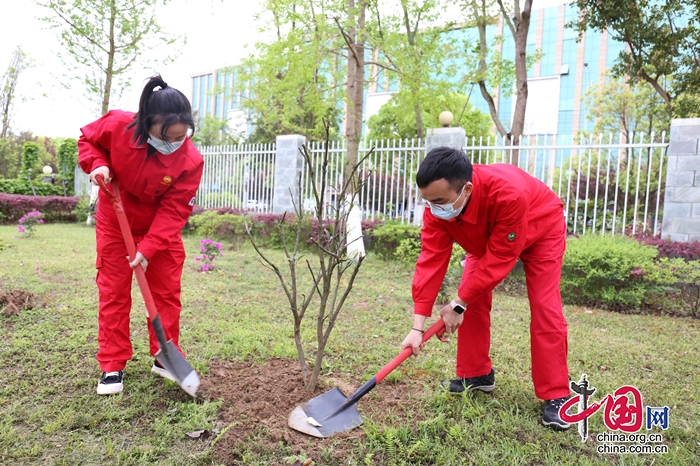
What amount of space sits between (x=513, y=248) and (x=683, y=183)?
534 centimetres

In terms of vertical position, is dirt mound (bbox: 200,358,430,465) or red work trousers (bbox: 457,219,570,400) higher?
red work trousers (bbox: 457,219,570,400)

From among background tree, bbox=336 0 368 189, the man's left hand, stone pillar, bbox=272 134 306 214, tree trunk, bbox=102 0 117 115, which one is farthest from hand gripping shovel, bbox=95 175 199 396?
tree trunk, bbox=102 0 117 115

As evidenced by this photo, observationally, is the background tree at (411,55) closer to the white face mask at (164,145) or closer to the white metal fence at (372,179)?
the white metal fence at (372,179)

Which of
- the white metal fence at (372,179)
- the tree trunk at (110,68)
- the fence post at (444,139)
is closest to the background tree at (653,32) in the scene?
the white metal fence at (372,179)

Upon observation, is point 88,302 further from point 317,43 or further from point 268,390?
point 317,43

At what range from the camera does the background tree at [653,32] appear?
30.0 feet

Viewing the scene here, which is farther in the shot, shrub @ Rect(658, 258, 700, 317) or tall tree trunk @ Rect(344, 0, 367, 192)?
tall tree trunk @ Rect(344, 0, 367, 192)

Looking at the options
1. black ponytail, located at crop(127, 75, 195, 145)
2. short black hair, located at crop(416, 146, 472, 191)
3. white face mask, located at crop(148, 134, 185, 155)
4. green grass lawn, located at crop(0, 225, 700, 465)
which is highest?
black ponytail, located at crop(127, 75, 195, 145)

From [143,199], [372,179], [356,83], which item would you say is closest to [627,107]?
[372,179]

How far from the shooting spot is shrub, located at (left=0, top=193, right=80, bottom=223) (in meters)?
11.9

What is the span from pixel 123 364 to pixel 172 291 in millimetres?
467

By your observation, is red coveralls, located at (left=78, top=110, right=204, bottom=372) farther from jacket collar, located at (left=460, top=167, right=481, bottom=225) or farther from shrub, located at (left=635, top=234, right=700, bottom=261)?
shrub, located at (left=635, top=234, right=700, bottom=261)

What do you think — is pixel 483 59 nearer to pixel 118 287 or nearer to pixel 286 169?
pixel 286 169

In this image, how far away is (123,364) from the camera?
2545 millimetres
